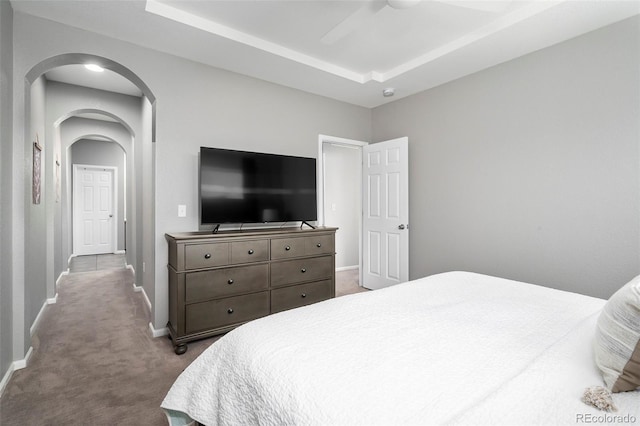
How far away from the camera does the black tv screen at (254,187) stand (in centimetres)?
282

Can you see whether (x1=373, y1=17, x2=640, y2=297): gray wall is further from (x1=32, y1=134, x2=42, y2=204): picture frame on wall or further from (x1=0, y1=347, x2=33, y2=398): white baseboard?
(x1=32, y1=134, x2=42, y2=204): picture frame on wall

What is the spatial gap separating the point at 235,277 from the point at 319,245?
0.97 meters

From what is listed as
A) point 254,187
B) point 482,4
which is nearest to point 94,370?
point 254,187

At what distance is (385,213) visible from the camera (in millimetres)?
4035

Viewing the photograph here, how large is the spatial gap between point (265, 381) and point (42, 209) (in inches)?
150

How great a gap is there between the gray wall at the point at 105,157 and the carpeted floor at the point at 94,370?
14.0 feet

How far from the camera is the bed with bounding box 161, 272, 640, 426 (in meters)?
0.73

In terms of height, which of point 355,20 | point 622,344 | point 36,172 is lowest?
point 622,344

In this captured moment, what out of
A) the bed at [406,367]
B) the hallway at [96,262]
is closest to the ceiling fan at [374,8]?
the bed at [406,367]

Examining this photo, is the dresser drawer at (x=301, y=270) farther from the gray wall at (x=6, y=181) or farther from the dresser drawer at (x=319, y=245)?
the gray wall at (x=6, y=181)

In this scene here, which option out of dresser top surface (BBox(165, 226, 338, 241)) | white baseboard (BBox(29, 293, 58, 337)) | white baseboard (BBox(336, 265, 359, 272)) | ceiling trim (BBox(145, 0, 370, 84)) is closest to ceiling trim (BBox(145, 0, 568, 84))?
ceiling trim (BBox(145, 0, 370, 84))

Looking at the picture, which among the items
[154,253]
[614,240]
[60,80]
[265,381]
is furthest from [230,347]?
[60,80]

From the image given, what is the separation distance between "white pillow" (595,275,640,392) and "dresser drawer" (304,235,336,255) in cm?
249

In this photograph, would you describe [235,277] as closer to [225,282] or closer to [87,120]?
[225,282]
